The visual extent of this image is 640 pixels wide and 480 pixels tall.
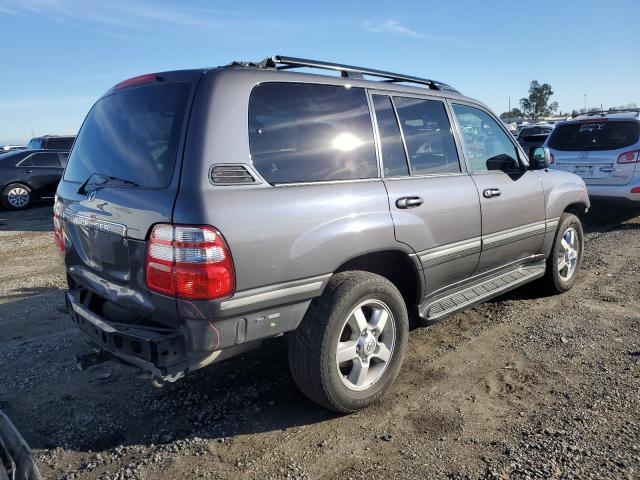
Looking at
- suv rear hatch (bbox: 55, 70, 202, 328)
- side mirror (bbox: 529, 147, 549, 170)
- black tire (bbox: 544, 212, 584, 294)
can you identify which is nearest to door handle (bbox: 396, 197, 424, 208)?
suv rear hatch (bbox: 55, 70, 202, 328)

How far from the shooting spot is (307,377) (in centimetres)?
287

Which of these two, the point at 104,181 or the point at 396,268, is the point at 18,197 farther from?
the point at 396,268

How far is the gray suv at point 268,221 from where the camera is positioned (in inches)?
97.7

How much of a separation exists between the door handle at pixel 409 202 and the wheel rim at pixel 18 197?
12.0 meters

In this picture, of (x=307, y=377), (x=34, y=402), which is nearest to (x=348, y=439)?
(x=307, y=377)

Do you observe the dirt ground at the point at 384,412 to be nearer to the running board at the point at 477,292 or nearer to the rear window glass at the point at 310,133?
the running board at the point at 477,292

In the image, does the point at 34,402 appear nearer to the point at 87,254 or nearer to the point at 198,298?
the point at 87,254

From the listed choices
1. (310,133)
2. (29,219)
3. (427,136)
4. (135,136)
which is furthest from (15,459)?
(29,219)

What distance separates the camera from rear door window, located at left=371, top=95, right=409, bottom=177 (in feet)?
11.0

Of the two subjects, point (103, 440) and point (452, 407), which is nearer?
point (103, 440)

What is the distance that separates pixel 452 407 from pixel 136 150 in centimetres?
243

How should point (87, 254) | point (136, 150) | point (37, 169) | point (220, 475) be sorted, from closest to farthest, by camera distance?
point (220, 475) → point (136, 150) → point (87, 254) → point (37, 169)

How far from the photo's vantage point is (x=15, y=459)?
6.50ft

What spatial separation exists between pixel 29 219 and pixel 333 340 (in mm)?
10973
